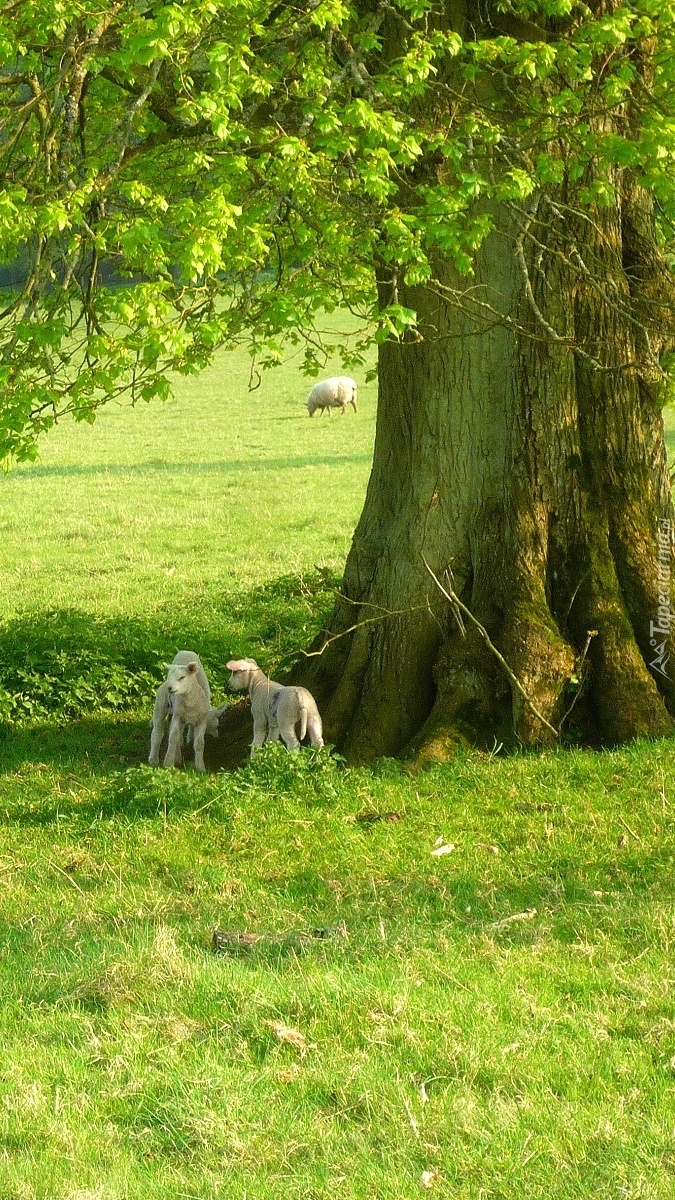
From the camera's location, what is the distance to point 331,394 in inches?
1551

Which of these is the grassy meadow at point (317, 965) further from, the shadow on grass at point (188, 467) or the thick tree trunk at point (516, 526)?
the shadow on grass at point (188, 467)

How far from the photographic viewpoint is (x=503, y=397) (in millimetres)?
9938

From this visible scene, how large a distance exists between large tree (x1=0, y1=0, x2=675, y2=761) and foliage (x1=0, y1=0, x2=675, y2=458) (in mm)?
42

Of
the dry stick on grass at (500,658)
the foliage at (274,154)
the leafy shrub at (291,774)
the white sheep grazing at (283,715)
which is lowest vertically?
the leafy shrub at (291,774)

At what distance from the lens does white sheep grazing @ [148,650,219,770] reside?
10.0m

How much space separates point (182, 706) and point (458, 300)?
3709mm

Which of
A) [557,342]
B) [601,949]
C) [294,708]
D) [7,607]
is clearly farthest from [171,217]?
[7,607]

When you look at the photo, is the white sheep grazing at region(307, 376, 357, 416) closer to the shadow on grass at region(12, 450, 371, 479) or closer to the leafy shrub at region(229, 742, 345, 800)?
the shadow on grass at region(12, 450, 371, 479)

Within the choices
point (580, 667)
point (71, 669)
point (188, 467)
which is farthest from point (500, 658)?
point (188, 467)

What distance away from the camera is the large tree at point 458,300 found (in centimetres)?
814

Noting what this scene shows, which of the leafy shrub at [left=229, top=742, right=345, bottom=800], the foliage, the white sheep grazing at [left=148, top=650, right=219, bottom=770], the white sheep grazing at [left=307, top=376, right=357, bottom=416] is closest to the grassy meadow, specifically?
the leafy shrub at [left=229, top=742, right=345, bottom=800]

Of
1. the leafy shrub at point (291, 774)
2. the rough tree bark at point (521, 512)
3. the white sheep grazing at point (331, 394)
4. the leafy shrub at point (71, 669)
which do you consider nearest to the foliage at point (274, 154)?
the rough tree bark at point (521, 512)

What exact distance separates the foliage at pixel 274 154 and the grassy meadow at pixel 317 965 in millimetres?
2823

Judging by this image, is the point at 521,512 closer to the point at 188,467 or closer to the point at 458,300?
the point at 458,300
